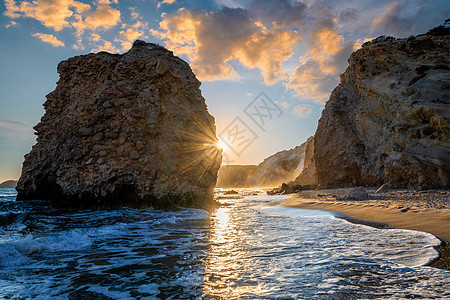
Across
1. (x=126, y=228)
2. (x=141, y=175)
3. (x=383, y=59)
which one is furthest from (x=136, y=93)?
(x=383, y=59)

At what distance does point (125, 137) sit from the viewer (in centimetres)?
1327

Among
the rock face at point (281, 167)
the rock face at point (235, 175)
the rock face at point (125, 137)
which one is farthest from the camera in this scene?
the rock face at point (235, 175)

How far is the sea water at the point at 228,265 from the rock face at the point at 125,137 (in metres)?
5.49

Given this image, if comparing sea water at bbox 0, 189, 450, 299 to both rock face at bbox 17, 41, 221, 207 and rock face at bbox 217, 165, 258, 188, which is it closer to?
rock face at bbox 17, 41, 221, 207

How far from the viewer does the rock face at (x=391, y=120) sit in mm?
15109

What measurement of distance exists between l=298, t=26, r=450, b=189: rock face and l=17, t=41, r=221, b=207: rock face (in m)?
13.2

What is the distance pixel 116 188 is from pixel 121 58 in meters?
8.54

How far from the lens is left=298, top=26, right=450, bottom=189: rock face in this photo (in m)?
15.1

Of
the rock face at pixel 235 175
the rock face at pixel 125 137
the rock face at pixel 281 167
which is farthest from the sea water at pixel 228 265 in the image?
the rock face at pixel 235 175

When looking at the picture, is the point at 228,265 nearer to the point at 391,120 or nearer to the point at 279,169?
the point at 391,120

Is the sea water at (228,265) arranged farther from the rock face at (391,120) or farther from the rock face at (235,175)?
the rock face at (235,175)

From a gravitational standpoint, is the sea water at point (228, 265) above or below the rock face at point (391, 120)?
below

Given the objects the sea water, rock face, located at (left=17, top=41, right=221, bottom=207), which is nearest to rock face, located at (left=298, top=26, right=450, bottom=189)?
the sea water

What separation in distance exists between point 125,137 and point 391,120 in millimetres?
20517
